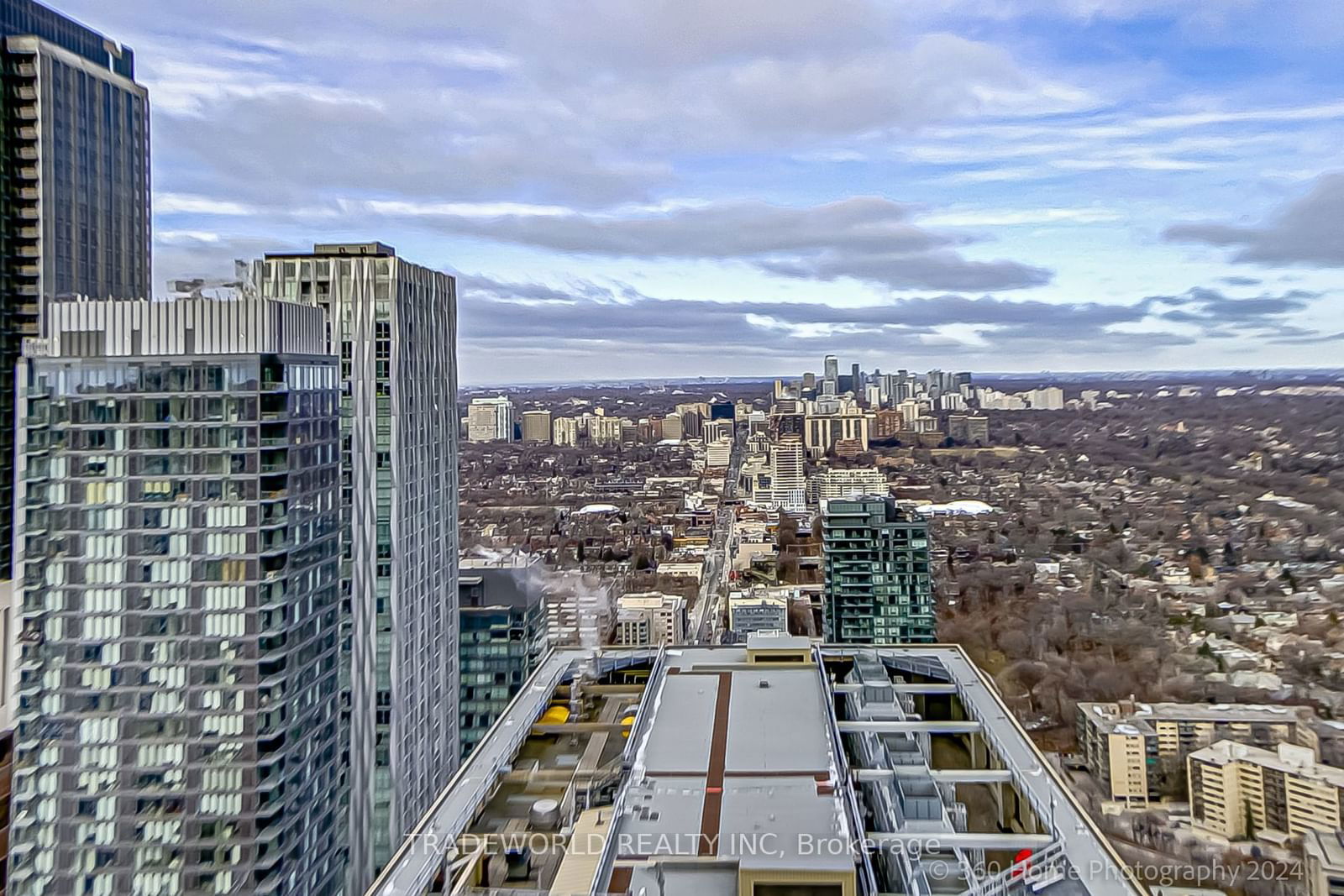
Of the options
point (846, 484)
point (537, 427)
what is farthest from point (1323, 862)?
point (537, 427)

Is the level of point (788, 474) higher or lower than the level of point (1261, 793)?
higher

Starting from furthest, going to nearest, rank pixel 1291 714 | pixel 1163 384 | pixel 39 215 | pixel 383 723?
pixel 1163 384 < pixel 39 215 < pixel 383 723 < pixel 1291 714

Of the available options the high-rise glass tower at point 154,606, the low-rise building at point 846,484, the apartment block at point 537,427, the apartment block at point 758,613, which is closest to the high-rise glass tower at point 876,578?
the apartment block at point 758,613

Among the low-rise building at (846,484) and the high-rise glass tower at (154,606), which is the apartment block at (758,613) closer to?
the low-rise building at (846,484)

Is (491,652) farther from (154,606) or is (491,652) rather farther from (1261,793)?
(1261,793)

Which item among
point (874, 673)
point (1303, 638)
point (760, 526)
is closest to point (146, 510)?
point (874, 673)

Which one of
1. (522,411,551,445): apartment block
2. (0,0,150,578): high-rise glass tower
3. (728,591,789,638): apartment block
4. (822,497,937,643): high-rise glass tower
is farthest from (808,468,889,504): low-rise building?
(0,0,150,578): high-rise glass tower

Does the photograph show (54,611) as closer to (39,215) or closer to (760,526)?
(39,215)
